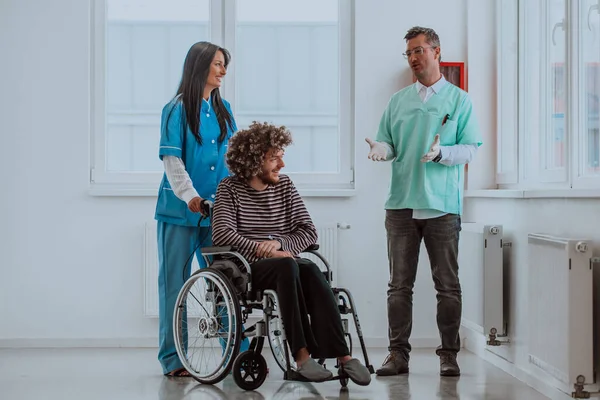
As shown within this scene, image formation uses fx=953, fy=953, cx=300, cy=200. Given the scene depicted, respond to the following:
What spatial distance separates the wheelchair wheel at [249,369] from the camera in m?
3.60

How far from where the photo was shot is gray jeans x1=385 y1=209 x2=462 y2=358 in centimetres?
399

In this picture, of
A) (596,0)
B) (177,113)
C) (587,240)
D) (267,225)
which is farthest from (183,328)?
(596,0)

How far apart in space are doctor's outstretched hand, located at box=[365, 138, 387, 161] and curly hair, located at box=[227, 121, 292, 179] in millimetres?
356

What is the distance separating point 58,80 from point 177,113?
1.21 m

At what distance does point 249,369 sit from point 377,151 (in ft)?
3.39

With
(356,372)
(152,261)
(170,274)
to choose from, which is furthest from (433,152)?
(152,261)

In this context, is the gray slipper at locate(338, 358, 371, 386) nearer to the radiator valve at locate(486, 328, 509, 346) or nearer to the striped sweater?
the striped sweater

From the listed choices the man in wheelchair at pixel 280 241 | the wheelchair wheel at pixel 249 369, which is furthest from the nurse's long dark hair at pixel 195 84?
the wheelchair wheel at pixel 249 369

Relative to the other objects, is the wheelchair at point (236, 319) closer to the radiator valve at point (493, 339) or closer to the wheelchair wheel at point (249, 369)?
the wheelchair wheel at point (249, 369)

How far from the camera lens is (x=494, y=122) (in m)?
4.88

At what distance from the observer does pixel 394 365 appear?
13.4 ft

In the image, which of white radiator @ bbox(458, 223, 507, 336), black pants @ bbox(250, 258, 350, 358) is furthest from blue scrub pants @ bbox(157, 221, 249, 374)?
white radiator @ bbox(458, 223, 507, 336)

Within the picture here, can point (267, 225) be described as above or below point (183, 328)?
above

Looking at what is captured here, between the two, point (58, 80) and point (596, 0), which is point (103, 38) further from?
point (596, 0)
